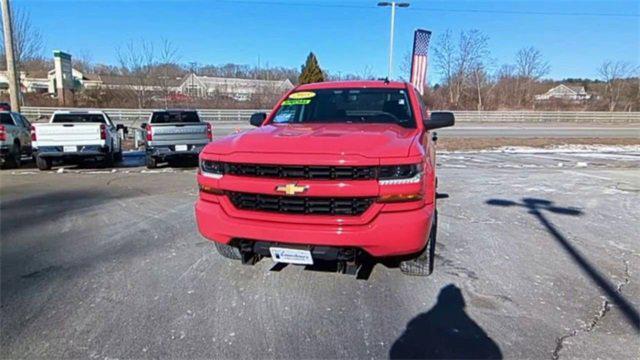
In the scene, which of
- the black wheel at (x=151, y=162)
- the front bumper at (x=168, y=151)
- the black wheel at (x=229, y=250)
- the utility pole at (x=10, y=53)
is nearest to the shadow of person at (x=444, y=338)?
the black wheel at (x=229, y=250)

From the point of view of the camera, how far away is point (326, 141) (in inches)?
130

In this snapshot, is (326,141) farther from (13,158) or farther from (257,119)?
(13,158)

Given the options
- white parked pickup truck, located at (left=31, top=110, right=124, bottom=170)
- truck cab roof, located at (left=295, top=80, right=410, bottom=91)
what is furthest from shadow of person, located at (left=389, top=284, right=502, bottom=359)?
white parked pickup truck, located at (left=31, top=110, right=124, bottom=170)

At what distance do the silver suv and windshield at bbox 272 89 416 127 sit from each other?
10620 millimetres

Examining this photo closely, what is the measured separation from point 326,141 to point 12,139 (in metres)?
12.6

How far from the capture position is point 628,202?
7250mm

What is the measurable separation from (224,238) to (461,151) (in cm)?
1451

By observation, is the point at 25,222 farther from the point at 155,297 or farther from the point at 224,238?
the point at 224,238

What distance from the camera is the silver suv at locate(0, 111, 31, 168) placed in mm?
11586

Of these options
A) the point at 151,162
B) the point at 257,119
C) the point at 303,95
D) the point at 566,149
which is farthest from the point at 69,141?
the point at 566,149

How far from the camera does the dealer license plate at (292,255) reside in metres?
3.19

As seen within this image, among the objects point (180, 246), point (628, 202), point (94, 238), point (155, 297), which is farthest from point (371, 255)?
point (628, 202)

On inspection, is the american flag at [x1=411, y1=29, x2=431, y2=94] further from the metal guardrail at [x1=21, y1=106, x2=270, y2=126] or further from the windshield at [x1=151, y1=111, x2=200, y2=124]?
the metal guardrail at [x1=21, y1=106, x2=270, y2=126]

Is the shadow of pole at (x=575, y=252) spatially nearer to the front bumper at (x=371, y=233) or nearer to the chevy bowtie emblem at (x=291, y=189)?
the front bumper at (x=371, y=233)
